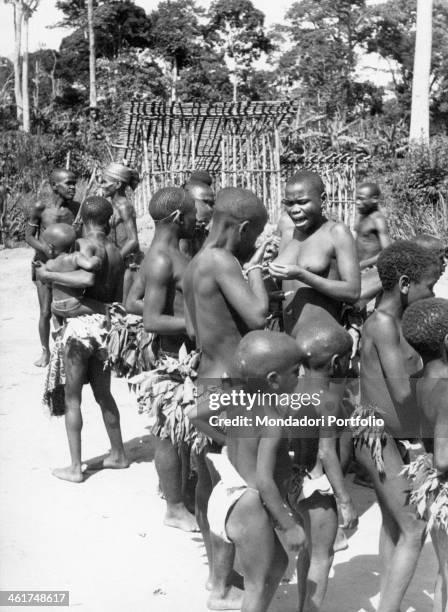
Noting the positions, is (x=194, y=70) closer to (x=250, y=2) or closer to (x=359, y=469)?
(x=250, y=2)

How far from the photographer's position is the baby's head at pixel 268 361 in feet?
10.4

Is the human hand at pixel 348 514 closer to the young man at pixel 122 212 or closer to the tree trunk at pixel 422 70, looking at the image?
the young man at pixel 122 212

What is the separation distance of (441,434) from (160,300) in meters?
1.98

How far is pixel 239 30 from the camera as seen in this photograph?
118 feet

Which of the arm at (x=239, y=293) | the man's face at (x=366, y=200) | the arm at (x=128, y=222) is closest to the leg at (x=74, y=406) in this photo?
the arm at (x=128, y=222)

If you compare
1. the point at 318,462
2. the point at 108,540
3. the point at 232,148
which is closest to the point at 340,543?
the point at 318,462

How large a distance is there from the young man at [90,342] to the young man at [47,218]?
2.04 m

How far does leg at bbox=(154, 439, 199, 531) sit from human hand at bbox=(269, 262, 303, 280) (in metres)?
1.33

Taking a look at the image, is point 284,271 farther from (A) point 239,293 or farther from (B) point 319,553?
(B) point 319,553

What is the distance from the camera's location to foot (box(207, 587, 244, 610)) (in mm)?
3842

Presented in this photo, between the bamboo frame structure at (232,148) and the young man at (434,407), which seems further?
the bamboo frame structure at (232,148)

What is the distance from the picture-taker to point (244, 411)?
10.7 ft

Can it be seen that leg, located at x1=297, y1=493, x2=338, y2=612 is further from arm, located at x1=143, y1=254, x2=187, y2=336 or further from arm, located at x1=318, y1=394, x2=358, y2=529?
arm, located at x1=143, y1=254, x2=187, y2=336

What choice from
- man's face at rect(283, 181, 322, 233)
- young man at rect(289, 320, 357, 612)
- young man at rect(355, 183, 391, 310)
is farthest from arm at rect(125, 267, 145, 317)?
young man at rect(355, 183, 391, 310)
